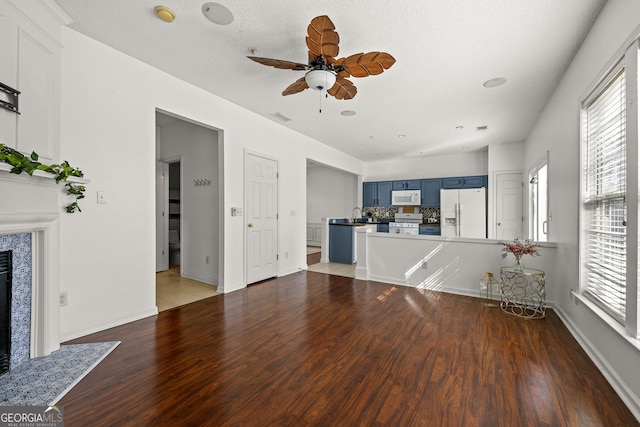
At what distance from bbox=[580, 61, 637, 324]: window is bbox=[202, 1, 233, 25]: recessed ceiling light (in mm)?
2846

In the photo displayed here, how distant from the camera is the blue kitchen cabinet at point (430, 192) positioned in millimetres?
7168

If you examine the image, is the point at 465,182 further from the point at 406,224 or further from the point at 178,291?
the point at 178,291

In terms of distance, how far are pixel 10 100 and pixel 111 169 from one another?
92 centimetres

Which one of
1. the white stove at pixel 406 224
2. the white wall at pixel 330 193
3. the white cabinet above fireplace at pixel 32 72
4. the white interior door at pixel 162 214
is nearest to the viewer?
the white cabinet above fireplace at pixel 32 72

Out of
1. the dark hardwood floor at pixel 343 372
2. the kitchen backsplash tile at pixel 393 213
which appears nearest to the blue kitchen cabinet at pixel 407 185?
the kitchen backsplash tile at pixel 393 213

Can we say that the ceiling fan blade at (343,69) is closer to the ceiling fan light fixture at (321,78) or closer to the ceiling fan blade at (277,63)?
the ceiling fan light fixture at (321,78)

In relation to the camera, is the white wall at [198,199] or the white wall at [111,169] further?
the white wall at [198,199]

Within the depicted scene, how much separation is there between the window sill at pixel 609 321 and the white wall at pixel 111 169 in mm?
3958

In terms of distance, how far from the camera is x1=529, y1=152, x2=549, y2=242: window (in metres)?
4.59

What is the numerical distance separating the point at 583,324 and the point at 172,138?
6056 millimetres

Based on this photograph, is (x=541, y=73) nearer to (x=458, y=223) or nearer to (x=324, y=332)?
(x=324, y=332)

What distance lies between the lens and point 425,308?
3273 mm

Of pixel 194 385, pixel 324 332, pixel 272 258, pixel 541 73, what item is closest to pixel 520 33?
pixel 541 73

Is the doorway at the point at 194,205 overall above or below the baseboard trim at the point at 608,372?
above
